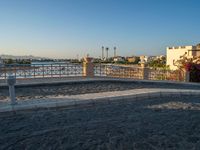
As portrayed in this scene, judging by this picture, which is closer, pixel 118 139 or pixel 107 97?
pixel 118 139

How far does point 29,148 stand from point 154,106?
14.9 ft

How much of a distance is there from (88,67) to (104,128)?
31.5ft

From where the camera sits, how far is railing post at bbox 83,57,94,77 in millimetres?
14137

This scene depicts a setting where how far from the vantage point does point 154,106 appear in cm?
712

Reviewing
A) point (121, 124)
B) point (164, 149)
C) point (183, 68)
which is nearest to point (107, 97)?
point (121, 124)

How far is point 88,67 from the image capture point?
14.2m

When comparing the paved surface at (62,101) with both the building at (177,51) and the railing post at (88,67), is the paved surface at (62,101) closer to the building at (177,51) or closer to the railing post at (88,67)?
the railing post at (88,67)

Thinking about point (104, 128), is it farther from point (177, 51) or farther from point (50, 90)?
point (177, 51)

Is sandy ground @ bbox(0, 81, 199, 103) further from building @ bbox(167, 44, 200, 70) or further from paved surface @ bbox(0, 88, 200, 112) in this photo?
building @ bbox(167, 44, 200, 70)

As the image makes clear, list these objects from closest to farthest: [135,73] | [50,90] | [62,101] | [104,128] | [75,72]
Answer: [104,128] < [62,101] < [50,90] < [75,72] < [135,73]

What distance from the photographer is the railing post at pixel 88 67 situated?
46.4ft

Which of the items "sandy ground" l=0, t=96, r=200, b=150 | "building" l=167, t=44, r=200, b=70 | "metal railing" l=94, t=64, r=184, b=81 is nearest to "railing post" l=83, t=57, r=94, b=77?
"metal railing" l=94, t=64, r=184, b=81

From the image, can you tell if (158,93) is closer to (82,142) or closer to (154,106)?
(154,106)

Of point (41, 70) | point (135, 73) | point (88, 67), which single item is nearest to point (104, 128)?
point (41, 70)
